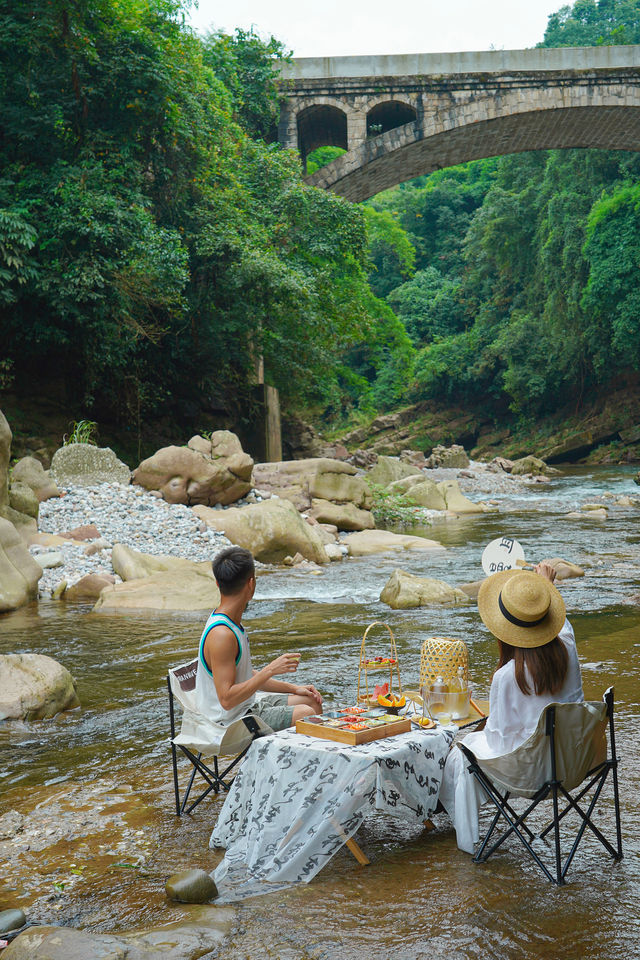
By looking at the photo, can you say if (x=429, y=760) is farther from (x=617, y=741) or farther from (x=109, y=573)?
(x=109, y=573)

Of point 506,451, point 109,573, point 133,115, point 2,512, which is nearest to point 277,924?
point 109,573

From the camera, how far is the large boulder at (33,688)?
446cm

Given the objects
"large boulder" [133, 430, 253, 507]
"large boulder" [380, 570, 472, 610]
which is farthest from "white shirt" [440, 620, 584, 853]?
"large boulder" [133, 430, 253, 507]

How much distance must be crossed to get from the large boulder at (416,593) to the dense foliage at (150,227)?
836 centimetres

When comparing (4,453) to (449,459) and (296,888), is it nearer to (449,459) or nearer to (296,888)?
(296,888)

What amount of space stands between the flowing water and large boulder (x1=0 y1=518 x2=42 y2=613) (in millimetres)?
832

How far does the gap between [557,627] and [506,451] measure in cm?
3347

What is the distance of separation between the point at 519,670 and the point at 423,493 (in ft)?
50.5

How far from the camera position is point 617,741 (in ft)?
12.6

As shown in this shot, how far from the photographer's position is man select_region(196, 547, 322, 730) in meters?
2.97

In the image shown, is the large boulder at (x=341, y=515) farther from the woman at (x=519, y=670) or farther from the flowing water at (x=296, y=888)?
the woman at (x=519, y=670)

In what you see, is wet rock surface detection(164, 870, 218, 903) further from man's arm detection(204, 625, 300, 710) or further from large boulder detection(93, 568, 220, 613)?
large boulder detection(93, 568, 220, 613)

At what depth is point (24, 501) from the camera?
9.99 m

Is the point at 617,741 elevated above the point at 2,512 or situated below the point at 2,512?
below
